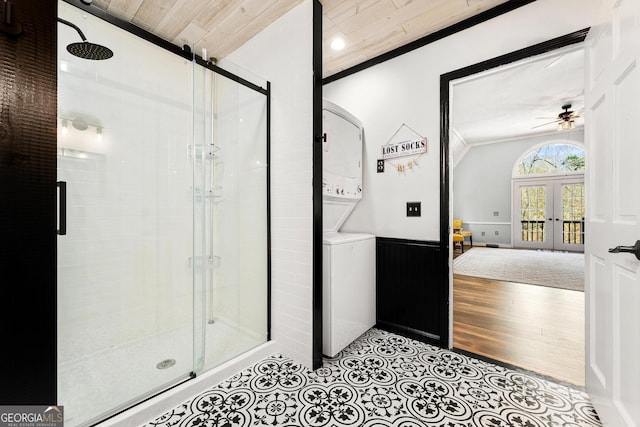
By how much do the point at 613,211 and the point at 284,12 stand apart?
7.31ft

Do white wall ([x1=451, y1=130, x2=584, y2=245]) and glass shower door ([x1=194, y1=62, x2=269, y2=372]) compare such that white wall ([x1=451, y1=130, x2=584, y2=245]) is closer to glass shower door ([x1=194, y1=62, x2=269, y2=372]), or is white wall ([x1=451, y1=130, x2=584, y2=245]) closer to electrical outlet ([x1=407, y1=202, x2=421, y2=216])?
electrical outlet ([x1=407, y1=202, x2=421, y2=216])

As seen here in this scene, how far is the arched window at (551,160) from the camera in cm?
628

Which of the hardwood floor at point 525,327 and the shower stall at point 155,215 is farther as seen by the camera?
the hardwood floor at point 525,327

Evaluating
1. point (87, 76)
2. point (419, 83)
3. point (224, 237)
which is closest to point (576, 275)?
point (419, 83)

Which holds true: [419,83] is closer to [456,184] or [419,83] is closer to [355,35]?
[355,35]

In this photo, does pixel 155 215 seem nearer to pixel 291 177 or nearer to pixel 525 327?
pixel 291 177

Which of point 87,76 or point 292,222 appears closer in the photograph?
point 87,76

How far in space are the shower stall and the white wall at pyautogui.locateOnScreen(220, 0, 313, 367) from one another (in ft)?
0.39

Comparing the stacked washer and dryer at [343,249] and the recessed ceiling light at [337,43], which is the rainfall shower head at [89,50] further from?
the recessed ceiling light at [337,43]

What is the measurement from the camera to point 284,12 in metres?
1.91

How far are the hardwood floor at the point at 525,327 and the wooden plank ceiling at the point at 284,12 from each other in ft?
7.92

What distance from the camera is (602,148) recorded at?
1243 mm

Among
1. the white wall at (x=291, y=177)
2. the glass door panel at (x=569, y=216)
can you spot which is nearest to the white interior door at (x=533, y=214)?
the glass door panel at (x=569, y=216)

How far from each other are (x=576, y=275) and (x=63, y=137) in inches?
243
